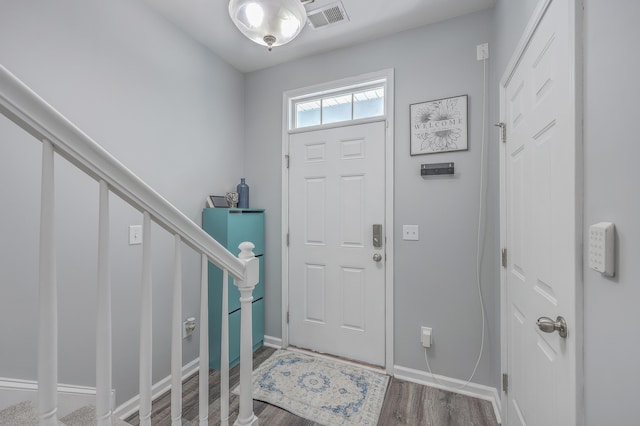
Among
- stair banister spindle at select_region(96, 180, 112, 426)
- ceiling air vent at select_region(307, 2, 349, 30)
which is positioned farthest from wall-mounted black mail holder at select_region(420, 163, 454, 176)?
stair banister spindle at select_region(96, 180, 112, 426)

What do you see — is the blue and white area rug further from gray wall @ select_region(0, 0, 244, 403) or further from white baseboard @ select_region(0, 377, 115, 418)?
white baseboard @ select_region(0, 377, 115, 418)

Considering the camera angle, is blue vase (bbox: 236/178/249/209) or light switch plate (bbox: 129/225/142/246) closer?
light switch plate (bbox: 129/225/142/246)

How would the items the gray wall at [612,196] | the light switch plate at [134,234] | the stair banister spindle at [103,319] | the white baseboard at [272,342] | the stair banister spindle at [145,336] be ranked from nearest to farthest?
1. the gray wall at [612,196]
2. the stair banister spindle at [103,319]
3. the stair banister spindle at [145,336]
4. the light switch plate at [134,234]
5. the white baseboard at [272,342]

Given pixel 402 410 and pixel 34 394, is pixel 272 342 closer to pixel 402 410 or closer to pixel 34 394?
pixel 402 410

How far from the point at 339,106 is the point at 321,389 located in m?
2.37

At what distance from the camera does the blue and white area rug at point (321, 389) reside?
5.88 ft

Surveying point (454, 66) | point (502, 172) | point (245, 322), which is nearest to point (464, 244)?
point (502, 172)

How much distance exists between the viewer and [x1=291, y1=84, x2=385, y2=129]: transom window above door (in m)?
2.42

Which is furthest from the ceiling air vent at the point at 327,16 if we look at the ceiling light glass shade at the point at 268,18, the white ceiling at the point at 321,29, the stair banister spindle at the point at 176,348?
the stair banister spindle at the point at 176,348

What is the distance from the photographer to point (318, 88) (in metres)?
2.58

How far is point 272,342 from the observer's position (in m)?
2.74

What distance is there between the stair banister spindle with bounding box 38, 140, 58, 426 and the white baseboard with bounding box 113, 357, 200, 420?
4.82ft

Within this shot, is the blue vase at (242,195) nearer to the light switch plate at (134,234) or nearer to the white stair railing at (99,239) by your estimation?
the light switch plate at (134,234)

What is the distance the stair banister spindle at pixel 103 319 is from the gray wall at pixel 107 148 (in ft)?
3.33
